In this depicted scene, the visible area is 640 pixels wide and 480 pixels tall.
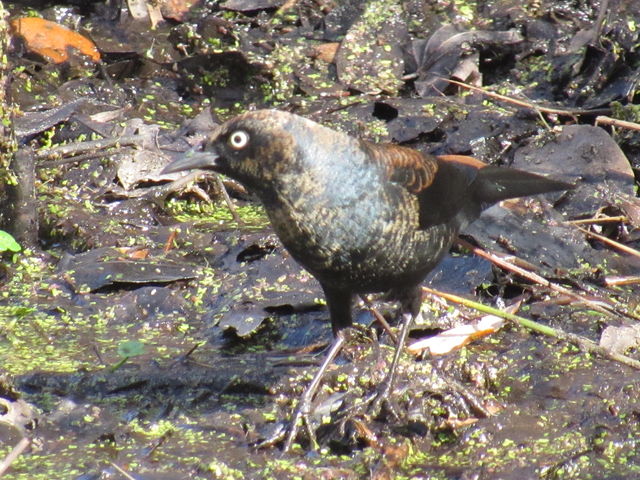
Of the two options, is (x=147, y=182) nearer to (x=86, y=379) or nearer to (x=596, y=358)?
(x=86, y=379)

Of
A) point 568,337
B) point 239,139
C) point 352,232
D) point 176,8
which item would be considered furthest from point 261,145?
point 176,8

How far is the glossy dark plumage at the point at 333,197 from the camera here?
4.25 m

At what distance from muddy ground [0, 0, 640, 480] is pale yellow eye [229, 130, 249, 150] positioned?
1.11m

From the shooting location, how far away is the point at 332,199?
426 cm

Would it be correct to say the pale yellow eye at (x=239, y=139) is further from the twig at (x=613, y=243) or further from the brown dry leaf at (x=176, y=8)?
the brown dry leaf at (x=176, y=8)

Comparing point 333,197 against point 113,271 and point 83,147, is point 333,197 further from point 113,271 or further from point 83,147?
point 83,147

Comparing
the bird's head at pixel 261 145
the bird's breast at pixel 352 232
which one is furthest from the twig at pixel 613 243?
the bird's head at pixel 261 145

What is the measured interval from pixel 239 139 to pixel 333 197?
17.5 inches

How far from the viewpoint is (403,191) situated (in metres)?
4.54

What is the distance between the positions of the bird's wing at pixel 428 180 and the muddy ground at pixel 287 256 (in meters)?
0.65

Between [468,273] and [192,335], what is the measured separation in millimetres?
1488

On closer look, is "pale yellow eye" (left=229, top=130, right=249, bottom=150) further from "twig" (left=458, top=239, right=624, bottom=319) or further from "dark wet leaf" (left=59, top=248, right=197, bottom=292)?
"twig" (left=458, top=239, right=624, bottom=319)

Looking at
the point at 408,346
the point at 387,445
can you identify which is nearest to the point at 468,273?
the point at 408,346

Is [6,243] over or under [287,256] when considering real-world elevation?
over
